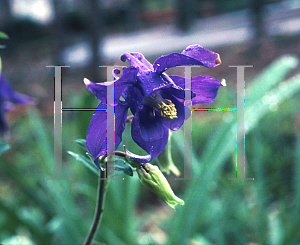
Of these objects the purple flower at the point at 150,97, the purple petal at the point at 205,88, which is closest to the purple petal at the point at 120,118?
the purple flower at the point at 150,97

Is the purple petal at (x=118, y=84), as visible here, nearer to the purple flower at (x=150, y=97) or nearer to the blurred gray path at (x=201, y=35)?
the purple flower at (x=150, y=97)

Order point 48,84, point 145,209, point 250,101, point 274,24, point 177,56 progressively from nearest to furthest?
point 177,56 → point 250,101 → point 145,209 → point 48,84 → point 274,24

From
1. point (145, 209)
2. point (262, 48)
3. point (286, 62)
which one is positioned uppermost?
point (262, 48)

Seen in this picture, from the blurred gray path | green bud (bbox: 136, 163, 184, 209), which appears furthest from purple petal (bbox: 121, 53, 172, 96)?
the blurred gray path

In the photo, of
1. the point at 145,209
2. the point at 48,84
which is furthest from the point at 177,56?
the point at 48,84

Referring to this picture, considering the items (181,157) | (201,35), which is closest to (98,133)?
(181,157)

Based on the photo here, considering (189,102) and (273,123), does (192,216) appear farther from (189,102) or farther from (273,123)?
(273,123)

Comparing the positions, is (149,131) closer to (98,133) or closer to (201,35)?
(98,133)
